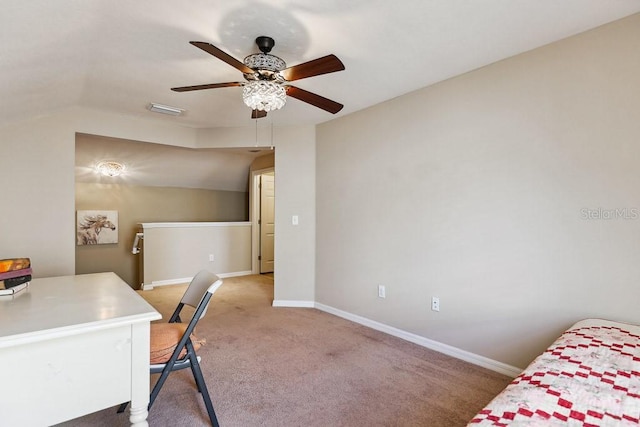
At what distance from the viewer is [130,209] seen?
5430 mm

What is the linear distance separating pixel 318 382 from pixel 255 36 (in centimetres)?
226

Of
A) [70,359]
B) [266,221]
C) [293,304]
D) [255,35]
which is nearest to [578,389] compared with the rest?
[70,359]

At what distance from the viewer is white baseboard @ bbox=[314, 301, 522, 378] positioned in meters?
2.28

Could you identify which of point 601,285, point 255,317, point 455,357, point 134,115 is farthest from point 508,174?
point 134,115

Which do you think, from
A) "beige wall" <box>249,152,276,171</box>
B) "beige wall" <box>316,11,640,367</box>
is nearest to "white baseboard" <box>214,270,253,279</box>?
"beige wall" <box>249,152,276,171</box>

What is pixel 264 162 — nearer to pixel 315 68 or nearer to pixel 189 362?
pixel 315 68

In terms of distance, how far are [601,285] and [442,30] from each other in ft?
5.78

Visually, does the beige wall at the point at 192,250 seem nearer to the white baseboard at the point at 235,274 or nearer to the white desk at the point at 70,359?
the white baseboard at the point at 235,274

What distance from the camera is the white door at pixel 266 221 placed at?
19.7ft

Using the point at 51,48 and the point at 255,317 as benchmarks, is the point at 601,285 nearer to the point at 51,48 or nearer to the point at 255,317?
the point at 255,317

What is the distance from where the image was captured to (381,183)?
315 cm

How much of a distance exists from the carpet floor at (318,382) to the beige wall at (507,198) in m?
0.35

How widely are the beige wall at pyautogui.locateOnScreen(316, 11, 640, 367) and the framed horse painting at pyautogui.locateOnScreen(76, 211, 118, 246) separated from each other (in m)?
4.15

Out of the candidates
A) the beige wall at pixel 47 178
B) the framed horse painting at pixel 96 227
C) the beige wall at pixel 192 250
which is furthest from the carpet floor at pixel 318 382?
the framed horse painting at pixel 96 227
